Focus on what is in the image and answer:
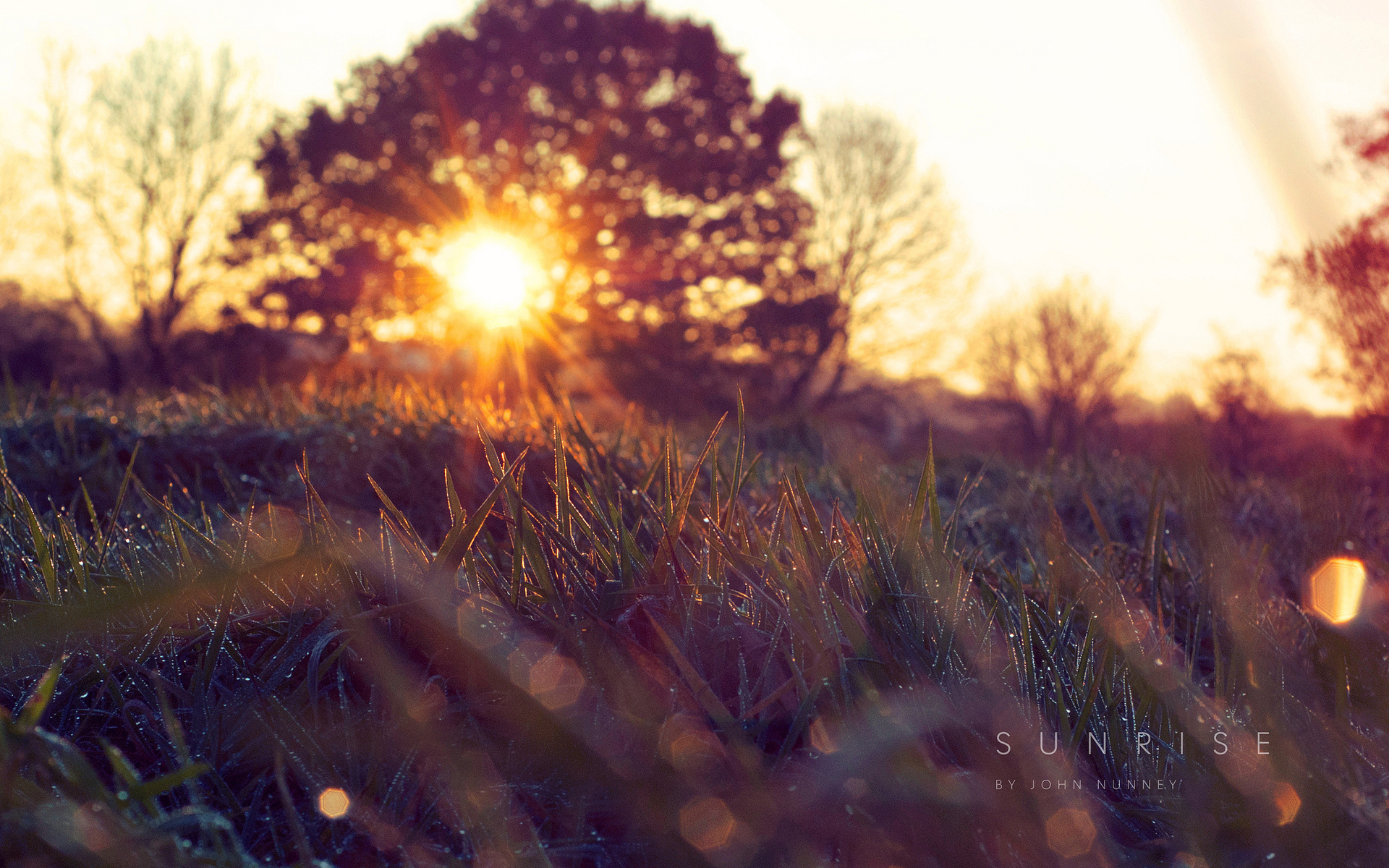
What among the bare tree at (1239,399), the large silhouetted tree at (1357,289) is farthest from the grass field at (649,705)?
the bare tree at (1239,399)

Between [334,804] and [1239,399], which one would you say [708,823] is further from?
[1239,399]

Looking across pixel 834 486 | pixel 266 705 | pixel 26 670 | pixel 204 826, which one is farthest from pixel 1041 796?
pixel 834 486

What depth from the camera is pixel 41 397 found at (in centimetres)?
450

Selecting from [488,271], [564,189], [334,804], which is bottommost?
[334,804]

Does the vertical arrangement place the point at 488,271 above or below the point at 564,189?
below

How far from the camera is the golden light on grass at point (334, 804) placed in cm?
80

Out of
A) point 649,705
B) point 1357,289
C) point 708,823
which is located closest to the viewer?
point 708,823

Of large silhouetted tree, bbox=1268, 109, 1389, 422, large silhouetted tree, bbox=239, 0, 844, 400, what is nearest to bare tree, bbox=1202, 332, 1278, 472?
large silhouetted tree, bbox=1268, 109, 1389, 422

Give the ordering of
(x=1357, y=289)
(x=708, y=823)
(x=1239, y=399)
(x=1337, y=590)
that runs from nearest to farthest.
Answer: (x=708, y=823) < (x=1337, y=590) < (x=1357, y=289) < (x=1239, y=399)

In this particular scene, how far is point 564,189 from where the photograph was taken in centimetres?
1451

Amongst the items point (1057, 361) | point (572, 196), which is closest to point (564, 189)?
point (572, 196)

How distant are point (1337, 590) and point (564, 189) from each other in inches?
549

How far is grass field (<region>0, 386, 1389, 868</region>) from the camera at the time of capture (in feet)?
2.55

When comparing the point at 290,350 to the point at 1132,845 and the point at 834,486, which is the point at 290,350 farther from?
the point at 1132,845
